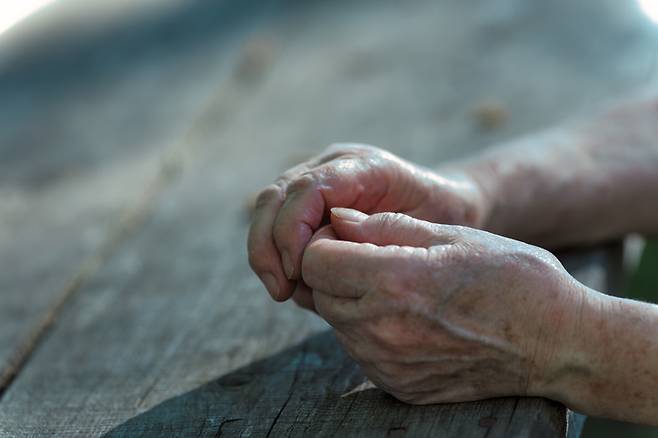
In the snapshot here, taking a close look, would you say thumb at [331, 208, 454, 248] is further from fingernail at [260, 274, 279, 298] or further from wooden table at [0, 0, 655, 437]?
wooden table at [0, 0, 655, 437]

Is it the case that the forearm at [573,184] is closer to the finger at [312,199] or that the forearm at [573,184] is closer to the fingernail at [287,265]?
the finger at [312,199]

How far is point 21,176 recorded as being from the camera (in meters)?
2.65

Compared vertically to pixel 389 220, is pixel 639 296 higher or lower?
lower

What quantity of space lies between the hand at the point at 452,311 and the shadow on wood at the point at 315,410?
0.03 meters

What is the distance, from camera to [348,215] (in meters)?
1.37

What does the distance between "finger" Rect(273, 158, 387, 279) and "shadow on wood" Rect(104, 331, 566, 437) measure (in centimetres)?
20

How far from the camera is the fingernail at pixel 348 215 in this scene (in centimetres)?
136

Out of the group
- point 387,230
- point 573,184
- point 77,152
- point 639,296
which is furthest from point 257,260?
point 639,296

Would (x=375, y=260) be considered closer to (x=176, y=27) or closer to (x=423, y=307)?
(x=423, y=307)

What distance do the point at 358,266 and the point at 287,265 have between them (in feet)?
0.63

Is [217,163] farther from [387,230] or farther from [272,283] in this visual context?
[387,230]

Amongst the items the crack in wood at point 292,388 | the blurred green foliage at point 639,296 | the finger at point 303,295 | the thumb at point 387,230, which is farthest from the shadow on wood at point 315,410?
the blurred green foliage at point 639,296

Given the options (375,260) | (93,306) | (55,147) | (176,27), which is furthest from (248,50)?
(375,260)

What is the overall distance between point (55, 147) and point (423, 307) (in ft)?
6.16
